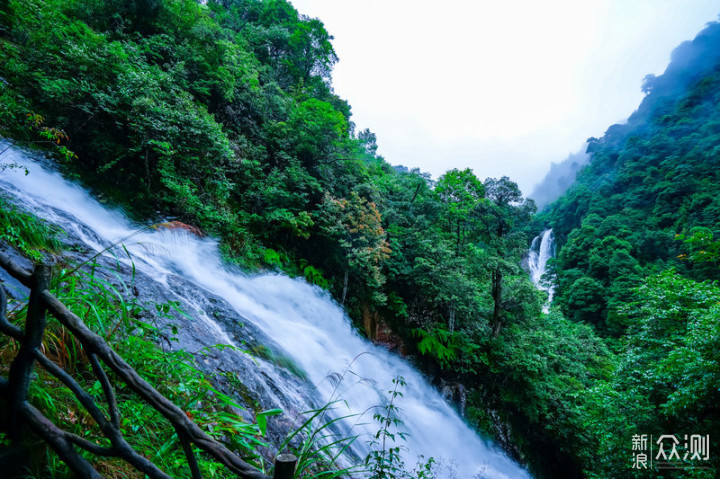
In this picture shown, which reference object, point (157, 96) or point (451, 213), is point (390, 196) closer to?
point (451, 213)

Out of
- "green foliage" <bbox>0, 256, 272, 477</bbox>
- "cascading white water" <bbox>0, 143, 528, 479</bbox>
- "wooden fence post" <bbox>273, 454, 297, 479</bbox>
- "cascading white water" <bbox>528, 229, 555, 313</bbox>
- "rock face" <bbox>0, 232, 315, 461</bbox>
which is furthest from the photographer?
"cascading white water" <bbox>528, 229, 555, 313</bbox>

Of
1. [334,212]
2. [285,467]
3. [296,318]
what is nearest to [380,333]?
[296,318]

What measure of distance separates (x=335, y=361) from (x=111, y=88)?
6.86 m

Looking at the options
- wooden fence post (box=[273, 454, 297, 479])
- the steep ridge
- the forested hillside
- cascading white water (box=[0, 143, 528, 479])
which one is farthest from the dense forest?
the steep ridge

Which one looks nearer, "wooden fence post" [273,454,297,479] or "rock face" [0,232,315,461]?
"wooden fence post" [273,454,297,479]

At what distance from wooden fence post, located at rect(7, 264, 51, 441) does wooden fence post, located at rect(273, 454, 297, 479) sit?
93 cm

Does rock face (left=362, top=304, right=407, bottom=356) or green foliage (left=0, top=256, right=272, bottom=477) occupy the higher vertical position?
rock face (left=362, top=304, right=407, bottom=356)

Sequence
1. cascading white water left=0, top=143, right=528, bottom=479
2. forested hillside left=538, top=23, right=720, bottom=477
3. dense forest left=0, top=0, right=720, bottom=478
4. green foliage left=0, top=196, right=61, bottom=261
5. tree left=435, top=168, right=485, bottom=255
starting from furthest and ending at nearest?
tree left=435, top=168, right=485, bottom=255, dense forest left=0, top=0, right=720, bottom=478, forested hillside left=538, top=23, right=720, bottom=477, cascading white water left=0, top=143, right=528, bottom=479, green foliage left=0, top=196, right=61, bottom=261

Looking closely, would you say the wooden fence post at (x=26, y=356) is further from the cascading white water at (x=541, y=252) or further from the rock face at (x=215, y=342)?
the cascading white water at (x=541, y=252)

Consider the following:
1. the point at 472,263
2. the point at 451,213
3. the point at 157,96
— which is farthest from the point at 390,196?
the point at 157,96

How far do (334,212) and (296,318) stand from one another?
3.13 meters

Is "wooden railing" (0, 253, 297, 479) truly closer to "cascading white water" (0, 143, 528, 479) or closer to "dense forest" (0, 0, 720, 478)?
"cascading white water" (0, 143, 528, 479)

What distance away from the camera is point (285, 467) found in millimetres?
944

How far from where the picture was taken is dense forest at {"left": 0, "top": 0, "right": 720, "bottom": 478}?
507 centimetres
